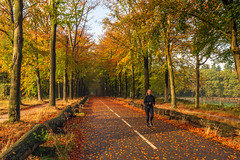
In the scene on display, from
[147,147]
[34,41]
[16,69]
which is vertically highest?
[34,41]

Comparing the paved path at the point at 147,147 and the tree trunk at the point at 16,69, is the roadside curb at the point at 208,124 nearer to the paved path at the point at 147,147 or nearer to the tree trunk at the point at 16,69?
the paved path at the point at 147,147

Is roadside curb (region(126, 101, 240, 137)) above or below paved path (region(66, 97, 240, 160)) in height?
above

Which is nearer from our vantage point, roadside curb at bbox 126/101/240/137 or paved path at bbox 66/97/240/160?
paved path at bbox 66/97/240/160

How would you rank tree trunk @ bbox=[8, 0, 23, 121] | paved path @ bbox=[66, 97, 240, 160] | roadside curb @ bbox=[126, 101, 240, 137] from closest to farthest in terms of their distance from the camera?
paved path @ bbox=[66, 97, 240, 160] < roadside curb @ bbox=[126, 101, 240, 137] < tree trunk @ bbox=[8, 0, 23, 121]

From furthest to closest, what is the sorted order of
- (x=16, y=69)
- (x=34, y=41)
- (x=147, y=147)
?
1. (x=34, y=41)
2. (x=16, y=69)
3. (x=147, y=147)

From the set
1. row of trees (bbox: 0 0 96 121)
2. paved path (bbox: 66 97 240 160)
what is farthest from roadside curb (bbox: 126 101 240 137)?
row of trees (bbox: 0 0 96 121)

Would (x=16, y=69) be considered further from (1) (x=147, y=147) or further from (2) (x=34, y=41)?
(2) (x=34, y=41)

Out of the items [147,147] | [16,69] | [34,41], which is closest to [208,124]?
[147,147]

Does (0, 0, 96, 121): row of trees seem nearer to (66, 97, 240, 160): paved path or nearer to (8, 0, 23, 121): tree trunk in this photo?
(8, 0, 23, 121): tree trunk

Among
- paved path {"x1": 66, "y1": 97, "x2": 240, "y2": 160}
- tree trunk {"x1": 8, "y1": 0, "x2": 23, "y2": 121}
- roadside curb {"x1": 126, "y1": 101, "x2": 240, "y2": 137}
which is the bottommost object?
paved path {"x1": 66, "y1": 97, "x2": 240, "y2": 160}

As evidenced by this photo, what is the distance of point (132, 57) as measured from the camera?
1938 centimetres

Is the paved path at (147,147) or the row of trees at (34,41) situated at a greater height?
the row of trees at (34,41)

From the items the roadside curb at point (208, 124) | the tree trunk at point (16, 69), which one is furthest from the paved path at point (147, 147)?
the tree trunk at point (16, 69)

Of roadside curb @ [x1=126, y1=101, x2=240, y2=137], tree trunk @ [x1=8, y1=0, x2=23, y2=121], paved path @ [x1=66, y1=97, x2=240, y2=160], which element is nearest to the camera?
paved path @ [x1=66, y1=97, x2=240, y2=160]
